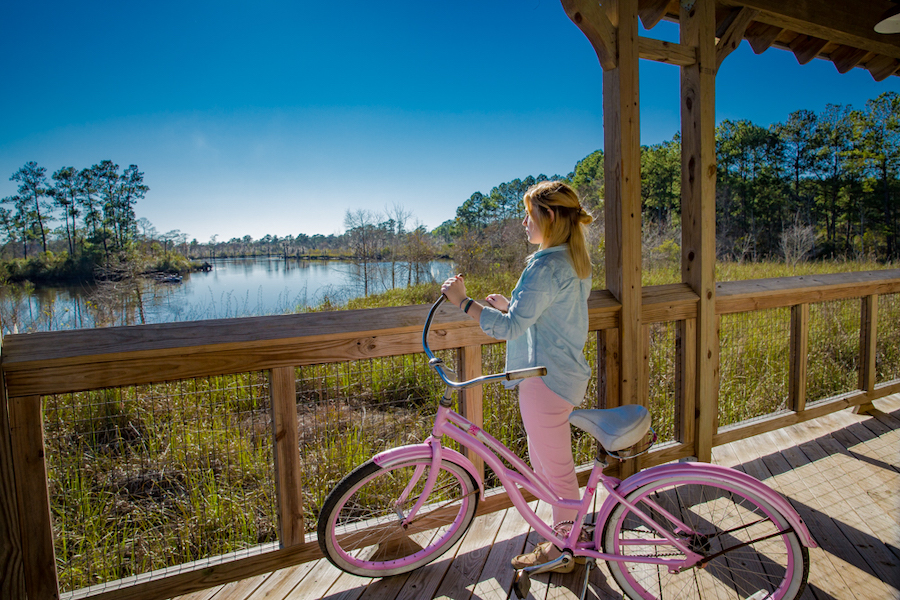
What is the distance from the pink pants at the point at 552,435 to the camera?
1531mm

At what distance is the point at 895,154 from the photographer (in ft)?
60.5

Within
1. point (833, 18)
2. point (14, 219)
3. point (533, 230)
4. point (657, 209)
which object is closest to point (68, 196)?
point (14, 219)

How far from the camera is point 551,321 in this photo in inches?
59.3

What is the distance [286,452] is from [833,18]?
146 inches

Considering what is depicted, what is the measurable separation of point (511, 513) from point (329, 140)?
2857 centimetres

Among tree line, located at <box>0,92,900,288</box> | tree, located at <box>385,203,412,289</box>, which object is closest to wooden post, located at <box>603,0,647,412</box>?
tree line, located at <box>0,92,900,288</box>

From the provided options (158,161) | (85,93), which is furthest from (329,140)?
(85,93)

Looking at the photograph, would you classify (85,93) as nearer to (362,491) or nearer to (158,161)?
(158,161)

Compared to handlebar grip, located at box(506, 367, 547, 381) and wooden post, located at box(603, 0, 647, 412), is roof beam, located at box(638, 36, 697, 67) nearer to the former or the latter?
wooden post, located at box(603, 0, 647, 412)

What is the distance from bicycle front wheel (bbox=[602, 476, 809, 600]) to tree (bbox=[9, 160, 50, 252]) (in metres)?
5.74

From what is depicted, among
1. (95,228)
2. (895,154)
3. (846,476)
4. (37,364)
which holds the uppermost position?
(895,154)

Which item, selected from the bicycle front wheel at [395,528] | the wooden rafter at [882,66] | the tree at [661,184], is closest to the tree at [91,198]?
the bicycle front wheel at [395,528]

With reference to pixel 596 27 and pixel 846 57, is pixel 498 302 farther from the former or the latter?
pixel 846 57

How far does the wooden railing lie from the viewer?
1.29m
